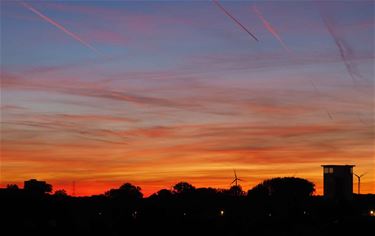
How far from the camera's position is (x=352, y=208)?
148m

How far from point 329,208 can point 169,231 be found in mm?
54708

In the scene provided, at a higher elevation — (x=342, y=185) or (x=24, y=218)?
(x=342, y=185)

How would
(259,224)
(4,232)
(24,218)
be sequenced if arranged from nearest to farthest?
(4,232), (24,218), (259,224)

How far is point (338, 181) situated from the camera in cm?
18338

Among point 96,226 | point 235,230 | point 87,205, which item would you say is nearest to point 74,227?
point 96,226

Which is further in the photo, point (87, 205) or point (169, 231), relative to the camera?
point (87, 205)

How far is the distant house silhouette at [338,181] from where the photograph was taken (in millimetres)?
181375

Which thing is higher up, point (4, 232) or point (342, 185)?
point (342, 185)

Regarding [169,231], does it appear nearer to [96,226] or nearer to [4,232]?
[96,226]

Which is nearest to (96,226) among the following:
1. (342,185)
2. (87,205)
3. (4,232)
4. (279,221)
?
(4,232)

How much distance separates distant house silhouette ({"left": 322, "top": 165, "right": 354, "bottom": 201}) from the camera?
595ft

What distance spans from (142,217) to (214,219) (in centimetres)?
1248

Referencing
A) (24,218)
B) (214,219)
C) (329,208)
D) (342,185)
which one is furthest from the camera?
(342,185)

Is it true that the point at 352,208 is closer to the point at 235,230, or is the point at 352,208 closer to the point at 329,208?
the point at 329,208
